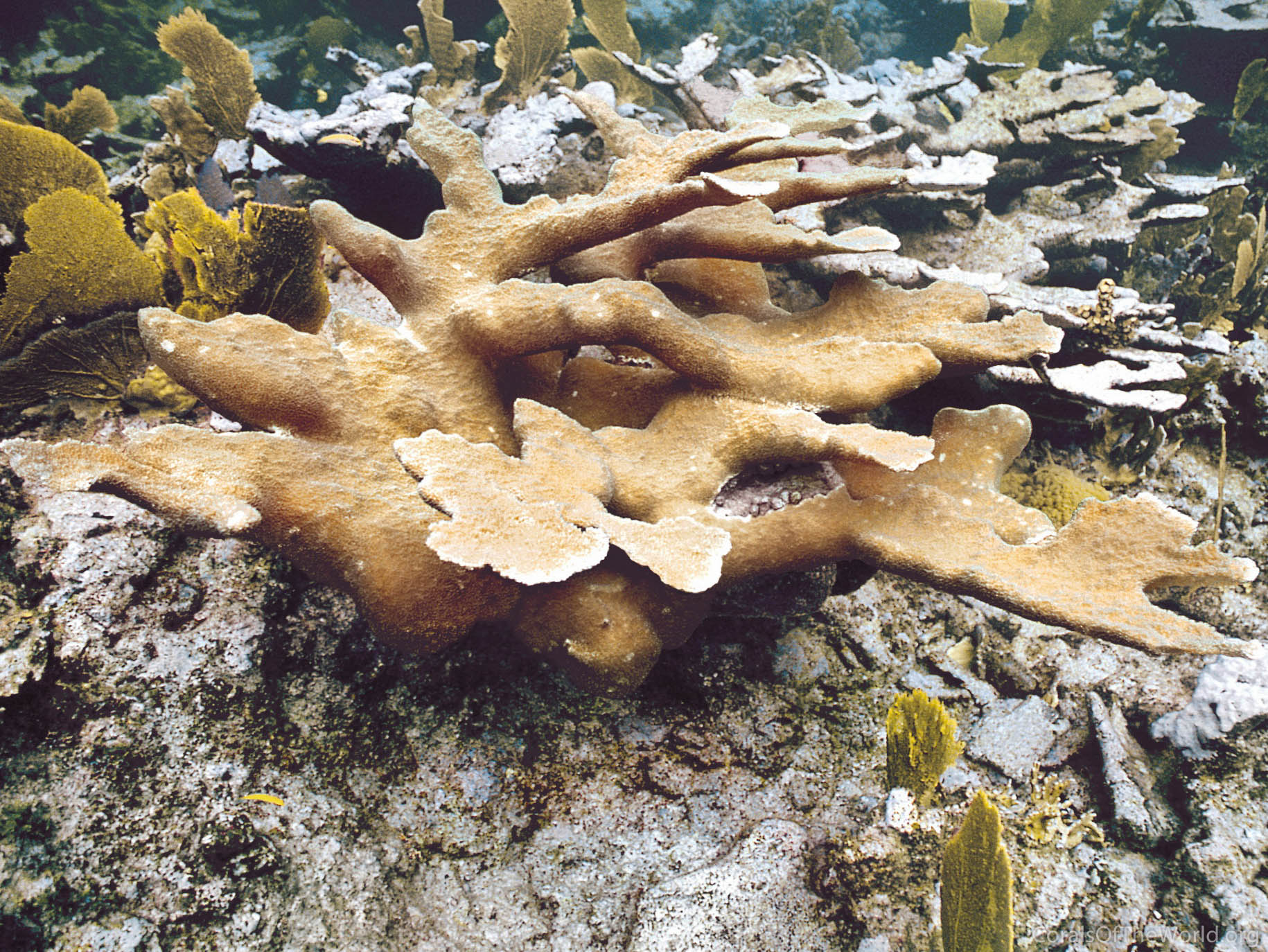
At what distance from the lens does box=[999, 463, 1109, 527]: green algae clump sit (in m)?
2.52

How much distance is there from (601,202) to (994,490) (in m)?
1.38

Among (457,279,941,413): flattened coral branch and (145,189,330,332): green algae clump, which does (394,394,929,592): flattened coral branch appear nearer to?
(457,279,941,413): flattened coral branch

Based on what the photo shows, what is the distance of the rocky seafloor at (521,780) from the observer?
4.40ft

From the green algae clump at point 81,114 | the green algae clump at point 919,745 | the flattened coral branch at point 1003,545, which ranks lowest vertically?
the green algae clump at point 919,745

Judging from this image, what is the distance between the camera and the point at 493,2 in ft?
30.1

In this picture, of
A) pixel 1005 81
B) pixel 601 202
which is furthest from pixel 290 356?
pixel 1005 81

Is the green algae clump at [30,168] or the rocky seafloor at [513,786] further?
the green algae clump at [30,168]

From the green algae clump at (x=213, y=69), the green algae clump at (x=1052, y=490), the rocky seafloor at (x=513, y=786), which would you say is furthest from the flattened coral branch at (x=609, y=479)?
the green algae clump at (x=213, y=69)

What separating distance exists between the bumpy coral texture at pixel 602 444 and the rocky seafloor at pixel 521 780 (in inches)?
14.3

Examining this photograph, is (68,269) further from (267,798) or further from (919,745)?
(919,745)

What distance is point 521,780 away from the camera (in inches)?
Result: 66.1

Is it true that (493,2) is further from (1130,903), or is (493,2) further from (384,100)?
(1130,903)

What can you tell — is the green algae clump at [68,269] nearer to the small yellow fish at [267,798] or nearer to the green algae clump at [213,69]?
the small yellow fish at [267,798]

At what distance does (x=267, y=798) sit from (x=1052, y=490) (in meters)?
2.98
